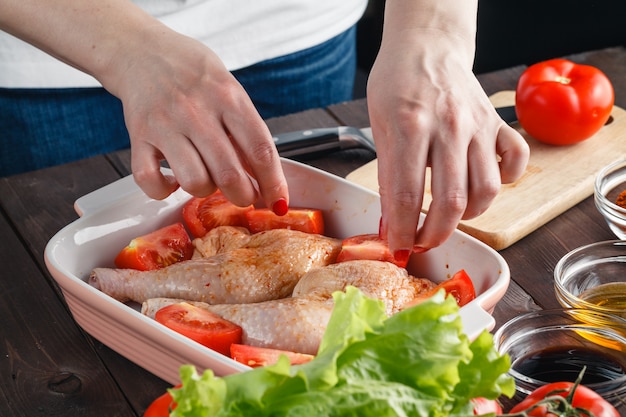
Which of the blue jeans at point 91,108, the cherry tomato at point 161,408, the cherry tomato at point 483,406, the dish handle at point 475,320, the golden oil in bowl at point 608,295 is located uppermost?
the cherry tomato at point 161,408

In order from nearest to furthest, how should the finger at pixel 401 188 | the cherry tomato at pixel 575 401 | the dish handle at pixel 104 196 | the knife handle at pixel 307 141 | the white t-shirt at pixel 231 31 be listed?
1. the cherry tomato at pixel 575 401
2. the finger at pixel 401 188
3. the dish handle at pixel 104 196
4. the knife handle at pixel 307 141
5. the white t-shirt at pixel 231 31

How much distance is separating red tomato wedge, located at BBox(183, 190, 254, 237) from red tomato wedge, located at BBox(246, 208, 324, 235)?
18 millimetres

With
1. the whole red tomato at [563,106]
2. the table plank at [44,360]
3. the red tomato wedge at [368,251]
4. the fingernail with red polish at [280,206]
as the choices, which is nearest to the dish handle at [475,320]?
the red tomato wedge at [368,251]

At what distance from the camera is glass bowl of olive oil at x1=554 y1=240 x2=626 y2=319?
131 cm

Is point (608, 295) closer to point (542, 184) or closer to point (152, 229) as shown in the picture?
point (542, 184)

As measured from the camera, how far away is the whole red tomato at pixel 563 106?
68.2 inches

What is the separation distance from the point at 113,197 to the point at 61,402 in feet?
1.29

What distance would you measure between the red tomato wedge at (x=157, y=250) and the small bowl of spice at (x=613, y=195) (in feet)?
2.31

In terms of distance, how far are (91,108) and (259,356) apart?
1131mm

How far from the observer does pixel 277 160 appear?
124 cm

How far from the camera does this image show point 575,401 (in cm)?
95

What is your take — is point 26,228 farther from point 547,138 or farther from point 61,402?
point 547,138

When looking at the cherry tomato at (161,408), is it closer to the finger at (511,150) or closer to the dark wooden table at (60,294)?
the dark wooden table at (60,294)

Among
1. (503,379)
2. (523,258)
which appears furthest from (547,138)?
(503,379)
